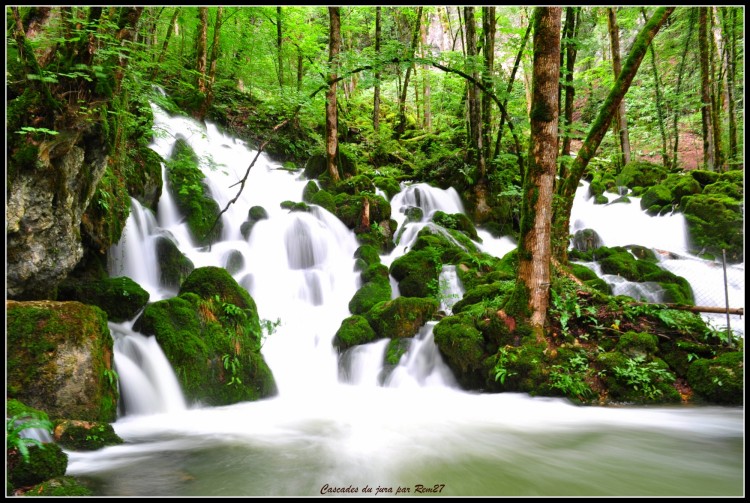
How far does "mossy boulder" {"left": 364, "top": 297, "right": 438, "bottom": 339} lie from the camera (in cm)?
786

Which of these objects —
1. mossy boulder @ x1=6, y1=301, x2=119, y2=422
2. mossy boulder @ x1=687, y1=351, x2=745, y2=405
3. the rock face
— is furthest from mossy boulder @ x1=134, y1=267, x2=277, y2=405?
mossy boulder @ x1=687, y1=351, x2=745, y2=405

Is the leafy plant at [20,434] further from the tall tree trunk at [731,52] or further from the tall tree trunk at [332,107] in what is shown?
the tall tree trunk at [731,52]

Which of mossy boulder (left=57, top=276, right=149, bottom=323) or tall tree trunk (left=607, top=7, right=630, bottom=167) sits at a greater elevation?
tall tree trunk (left=607, top=7, right=630, bottom=167)

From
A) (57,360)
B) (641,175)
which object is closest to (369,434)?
(57,360)

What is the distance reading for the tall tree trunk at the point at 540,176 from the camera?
600 cm

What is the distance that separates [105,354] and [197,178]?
6.53 meters

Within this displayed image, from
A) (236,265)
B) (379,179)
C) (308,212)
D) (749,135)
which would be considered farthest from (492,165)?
(749,135)

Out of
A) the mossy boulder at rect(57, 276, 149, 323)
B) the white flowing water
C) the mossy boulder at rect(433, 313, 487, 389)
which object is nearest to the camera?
the white flowing water

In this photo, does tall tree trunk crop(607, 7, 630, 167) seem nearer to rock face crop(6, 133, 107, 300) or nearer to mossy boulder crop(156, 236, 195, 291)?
mossy boulder crop(156, 236, 195, 291)

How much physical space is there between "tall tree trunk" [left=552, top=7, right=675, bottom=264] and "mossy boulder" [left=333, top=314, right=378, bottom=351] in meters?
3.80

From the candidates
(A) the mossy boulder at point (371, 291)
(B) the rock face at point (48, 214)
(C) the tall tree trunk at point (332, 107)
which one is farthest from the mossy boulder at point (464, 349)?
(C) the tall tree trunk at point (332, 107)

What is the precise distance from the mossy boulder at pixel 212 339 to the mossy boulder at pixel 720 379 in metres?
5.98

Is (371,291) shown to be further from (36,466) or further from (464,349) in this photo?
(36,466)

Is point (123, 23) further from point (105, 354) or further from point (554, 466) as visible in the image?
point (554, 466)
